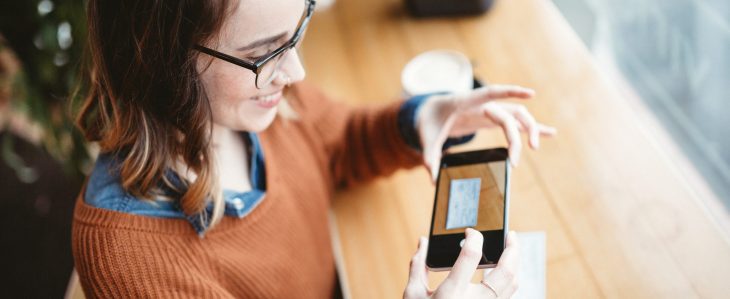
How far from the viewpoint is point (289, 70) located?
764mm

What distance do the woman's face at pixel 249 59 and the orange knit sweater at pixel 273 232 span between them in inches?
6.6

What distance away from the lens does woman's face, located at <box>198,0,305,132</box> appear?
67cm

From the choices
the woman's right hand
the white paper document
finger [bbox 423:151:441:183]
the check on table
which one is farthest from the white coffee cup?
the woman's right hand

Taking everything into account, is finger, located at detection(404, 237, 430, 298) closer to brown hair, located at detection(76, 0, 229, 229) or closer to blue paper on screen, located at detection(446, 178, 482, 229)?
blue paper on screen, located at detection(446, 178, 482, 229)

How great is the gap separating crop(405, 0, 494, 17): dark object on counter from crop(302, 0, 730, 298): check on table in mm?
18

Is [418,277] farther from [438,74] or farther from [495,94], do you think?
[438,74]

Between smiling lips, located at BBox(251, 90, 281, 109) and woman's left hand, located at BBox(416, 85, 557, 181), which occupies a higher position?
smiling lips, located at BBox(251, 90, 281, 109)

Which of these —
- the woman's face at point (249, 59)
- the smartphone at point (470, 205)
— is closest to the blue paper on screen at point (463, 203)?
the smartphone at point (470, 205)

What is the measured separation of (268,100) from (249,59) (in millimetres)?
96

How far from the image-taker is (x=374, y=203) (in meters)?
1.06

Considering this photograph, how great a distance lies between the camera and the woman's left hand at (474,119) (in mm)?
875

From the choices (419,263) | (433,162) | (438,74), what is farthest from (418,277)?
(438,74)

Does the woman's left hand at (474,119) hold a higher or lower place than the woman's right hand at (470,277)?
higher

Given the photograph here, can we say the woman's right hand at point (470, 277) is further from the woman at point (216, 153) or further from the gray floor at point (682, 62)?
the gray floor at point (682, 62)
